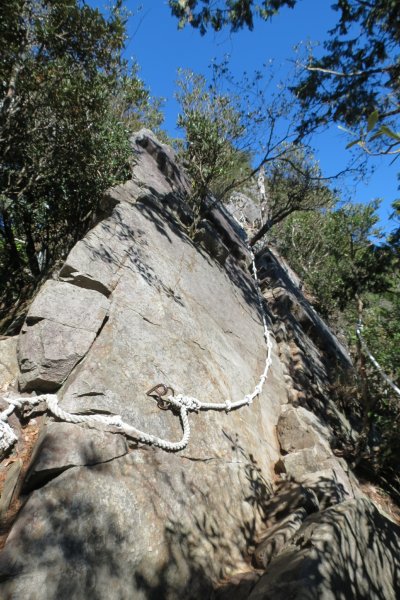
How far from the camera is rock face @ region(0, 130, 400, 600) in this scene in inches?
105

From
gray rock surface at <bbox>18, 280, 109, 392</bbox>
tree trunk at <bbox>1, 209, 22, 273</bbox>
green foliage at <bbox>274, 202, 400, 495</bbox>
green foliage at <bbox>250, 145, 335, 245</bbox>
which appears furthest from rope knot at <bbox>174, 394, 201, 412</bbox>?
green foliage at <bbox>250, 145, 335, 245</bbox>

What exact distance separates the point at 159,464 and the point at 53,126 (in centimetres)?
666

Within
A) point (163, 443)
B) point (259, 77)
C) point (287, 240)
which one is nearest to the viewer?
point (163, 443)

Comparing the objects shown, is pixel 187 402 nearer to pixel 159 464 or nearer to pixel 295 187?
pixel 159 464

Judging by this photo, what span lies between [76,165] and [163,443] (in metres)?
6.22

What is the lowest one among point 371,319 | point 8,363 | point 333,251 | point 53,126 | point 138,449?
point 8,363

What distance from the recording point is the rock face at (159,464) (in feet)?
8.79

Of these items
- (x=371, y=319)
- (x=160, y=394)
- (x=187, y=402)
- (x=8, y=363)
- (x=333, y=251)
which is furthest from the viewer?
(x=333, y=251)

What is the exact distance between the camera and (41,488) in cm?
289

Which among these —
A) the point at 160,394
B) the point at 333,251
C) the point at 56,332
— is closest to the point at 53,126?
the point at 56,332

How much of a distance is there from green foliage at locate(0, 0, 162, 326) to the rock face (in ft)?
3.39

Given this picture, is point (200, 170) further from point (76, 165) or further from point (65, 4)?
point (65, 4)

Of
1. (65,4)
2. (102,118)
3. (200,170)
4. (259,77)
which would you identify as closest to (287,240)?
(259,77)

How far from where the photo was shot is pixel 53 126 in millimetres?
7160
